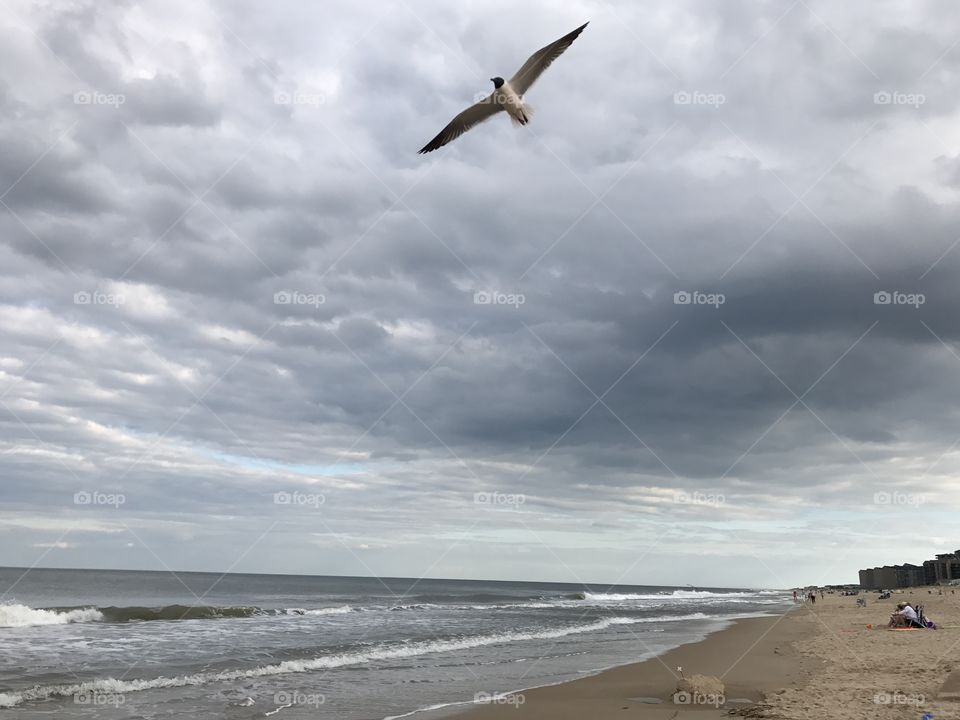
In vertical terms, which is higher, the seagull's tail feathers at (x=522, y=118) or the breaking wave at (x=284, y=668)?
the seagull's tail feathers at (x=522, y=118)

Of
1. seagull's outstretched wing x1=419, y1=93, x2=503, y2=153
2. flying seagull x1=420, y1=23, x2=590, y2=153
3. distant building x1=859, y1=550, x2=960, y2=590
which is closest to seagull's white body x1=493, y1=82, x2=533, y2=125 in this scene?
flying seagull x1=420, y1=23, x2=590, y2=153

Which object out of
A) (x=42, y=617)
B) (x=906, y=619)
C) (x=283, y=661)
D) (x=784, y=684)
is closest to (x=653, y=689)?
(x=784, y=684)

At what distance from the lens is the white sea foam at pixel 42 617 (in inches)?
1387

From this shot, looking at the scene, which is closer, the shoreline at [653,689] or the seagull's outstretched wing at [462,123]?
the seagull's outstretched wing at [462,123]

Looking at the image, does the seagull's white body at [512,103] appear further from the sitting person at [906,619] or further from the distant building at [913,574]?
the distant building at [913,574]

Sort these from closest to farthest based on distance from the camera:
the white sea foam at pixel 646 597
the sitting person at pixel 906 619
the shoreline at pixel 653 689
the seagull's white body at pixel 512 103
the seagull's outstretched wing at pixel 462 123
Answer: the seagull's white body at pixel 512 103
the seagull's outstretched wing at pixel 462 123
the shoreline at pixel 653 689
the sitting person at pixel 906 619
the white sea foam at pixel 646 597

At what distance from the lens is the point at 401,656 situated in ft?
74.4

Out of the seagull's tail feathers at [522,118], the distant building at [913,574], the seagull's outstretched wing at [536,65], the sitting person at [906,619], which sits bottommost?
the distant building at [913,574]

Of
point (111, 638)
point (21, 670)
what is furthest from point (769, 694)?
point (111, 638)

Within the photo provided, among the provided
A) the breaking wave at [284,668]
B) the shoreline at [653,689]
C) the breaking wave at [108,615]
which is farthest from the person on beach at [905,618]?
the breaking wave at [108,615]

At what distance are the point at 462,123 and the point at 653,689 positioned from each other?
11.9 m

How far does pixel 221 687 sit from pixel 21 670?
632cm

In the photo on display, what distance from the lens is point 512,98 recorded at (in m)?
10.4

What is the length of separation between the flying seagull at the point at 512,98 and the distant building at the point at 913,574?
129m
